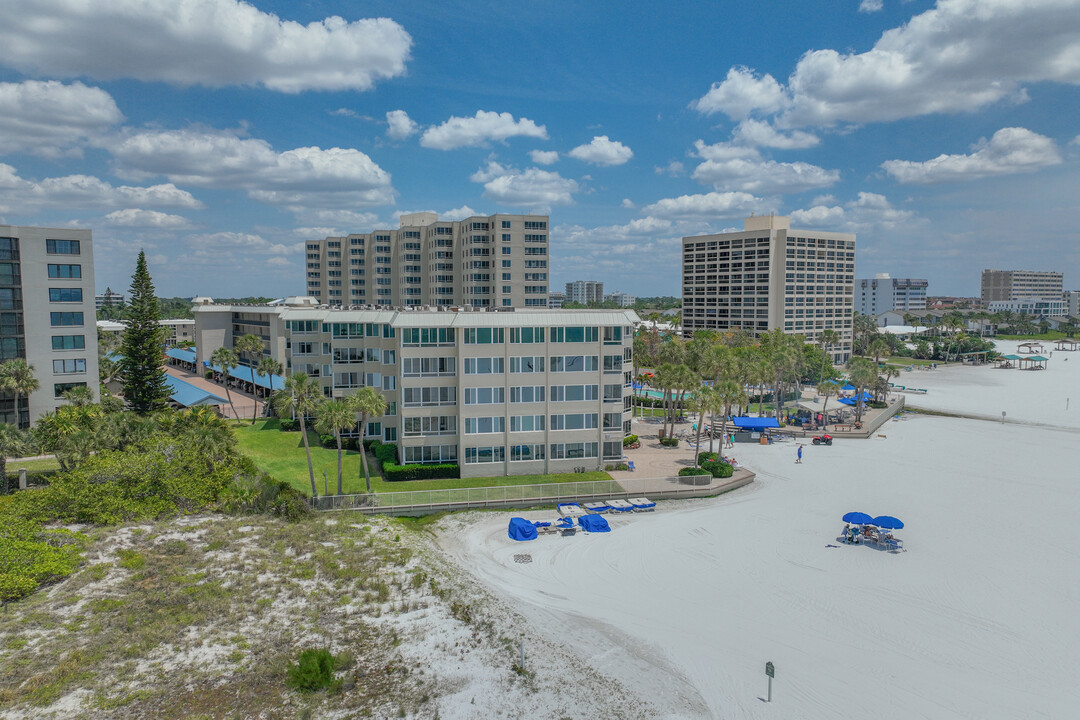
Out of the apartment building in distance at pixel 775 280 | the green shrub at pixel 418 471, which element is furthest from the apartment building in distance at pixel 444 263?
the apartment building in distance at pixel 775 280

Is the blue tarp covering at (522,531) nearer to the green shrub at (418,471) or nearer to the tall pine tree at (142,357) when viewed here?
the green shrub at (418,471)

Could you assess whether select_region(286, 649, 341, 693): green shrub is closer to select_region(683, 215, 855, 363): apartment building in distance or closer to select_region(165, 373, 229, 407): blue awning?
select_region(165, 373, 229, 407): blue awning

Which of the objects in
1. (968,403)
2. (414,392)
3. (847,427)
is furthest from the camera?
(968,403)

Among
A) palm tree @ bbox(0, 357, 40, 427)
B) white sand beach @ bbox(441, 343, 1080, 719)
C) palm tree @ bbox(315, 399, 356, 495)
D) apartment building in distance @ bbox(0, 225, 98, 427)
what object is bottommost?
white sand beach @ bbox(441, 343, 1080, 719)

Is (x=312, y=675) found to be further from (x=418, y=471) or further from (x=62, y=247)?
(x=62, y=247)

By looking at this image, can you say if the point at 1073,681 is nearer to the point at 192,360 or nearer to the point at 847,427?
the point at 847,427

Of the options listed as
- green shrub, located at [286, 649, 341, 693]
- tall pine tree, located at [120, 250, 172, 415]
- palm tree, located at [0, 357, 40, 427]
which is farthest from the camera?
tall pine tree, located at [120, 250, 172, 415]

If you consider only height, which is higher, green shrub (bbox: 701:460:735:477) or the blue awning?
the blue awning

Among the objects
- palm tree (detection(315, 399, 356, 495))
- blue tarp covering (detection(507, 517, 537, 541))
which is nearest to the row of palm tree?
palm tree (detection(315, 399, 356, 495))

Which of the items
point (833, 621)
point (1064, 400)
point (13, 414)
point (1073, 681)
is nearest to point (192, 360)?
point (13, 414)
